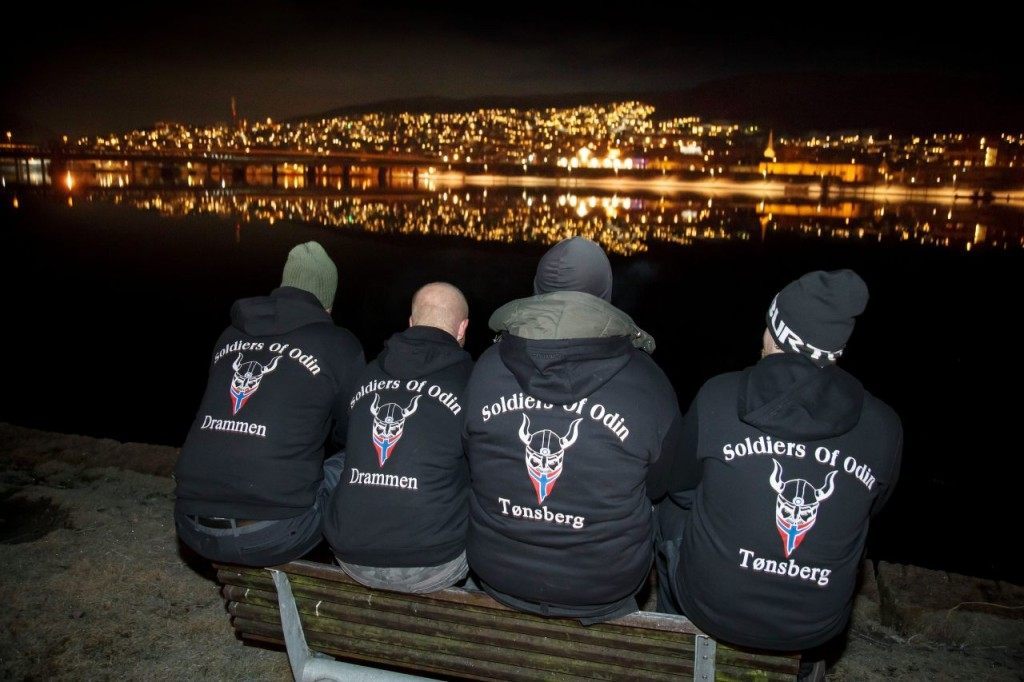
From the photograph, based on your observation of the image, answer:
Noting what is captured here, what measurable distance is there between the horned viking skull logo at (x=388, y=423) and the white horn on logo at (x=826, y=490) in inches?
58.1

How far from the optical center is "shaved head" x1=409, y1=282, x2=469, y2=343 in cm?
309

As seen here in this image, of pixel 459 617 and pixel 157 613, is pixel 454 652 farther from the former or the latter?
pixel 157 613

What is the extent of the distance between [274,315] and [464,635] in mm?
1627

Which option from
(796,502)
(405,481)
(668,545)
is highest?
(796,502)

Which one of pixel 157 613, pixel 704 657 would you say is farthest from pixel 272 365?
pixel 704 657

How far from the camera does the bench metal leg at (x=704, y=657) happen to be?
8.06 ft

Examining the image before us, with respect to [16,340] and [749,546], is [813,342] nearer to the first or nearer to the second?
[749,546]

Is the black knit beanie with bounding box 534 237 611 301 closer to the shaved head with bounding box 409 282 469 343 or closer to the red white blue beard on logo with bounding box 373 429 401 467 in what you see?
the shaved head with bounding box 409 282 469 343

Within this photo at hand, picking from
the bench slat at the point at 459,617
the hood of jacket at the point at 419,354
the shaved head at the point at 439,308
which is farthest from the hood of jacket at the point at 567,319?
the bench slat at the point at 459,617

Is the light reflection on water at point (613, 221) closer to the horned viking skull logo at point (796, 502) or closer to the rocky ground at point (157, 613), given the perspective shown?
the rocky ground at point (157, 613)

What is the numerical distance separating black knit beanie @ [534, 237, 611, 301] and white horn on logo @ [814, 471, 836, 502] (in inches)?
44.9

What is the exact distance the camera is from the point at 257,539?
9.61 ft

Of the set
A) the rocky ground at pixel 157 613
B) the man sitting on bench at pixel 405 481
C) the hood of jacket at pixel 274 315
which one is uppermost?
the hood of jacket at pixel 274 315

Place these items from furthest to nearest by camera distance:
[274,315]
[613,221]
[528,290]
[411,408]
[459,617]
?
1. [613,221]
2. [528,290]
3. [274,315]
4. [411,408]
5. [459,617]
